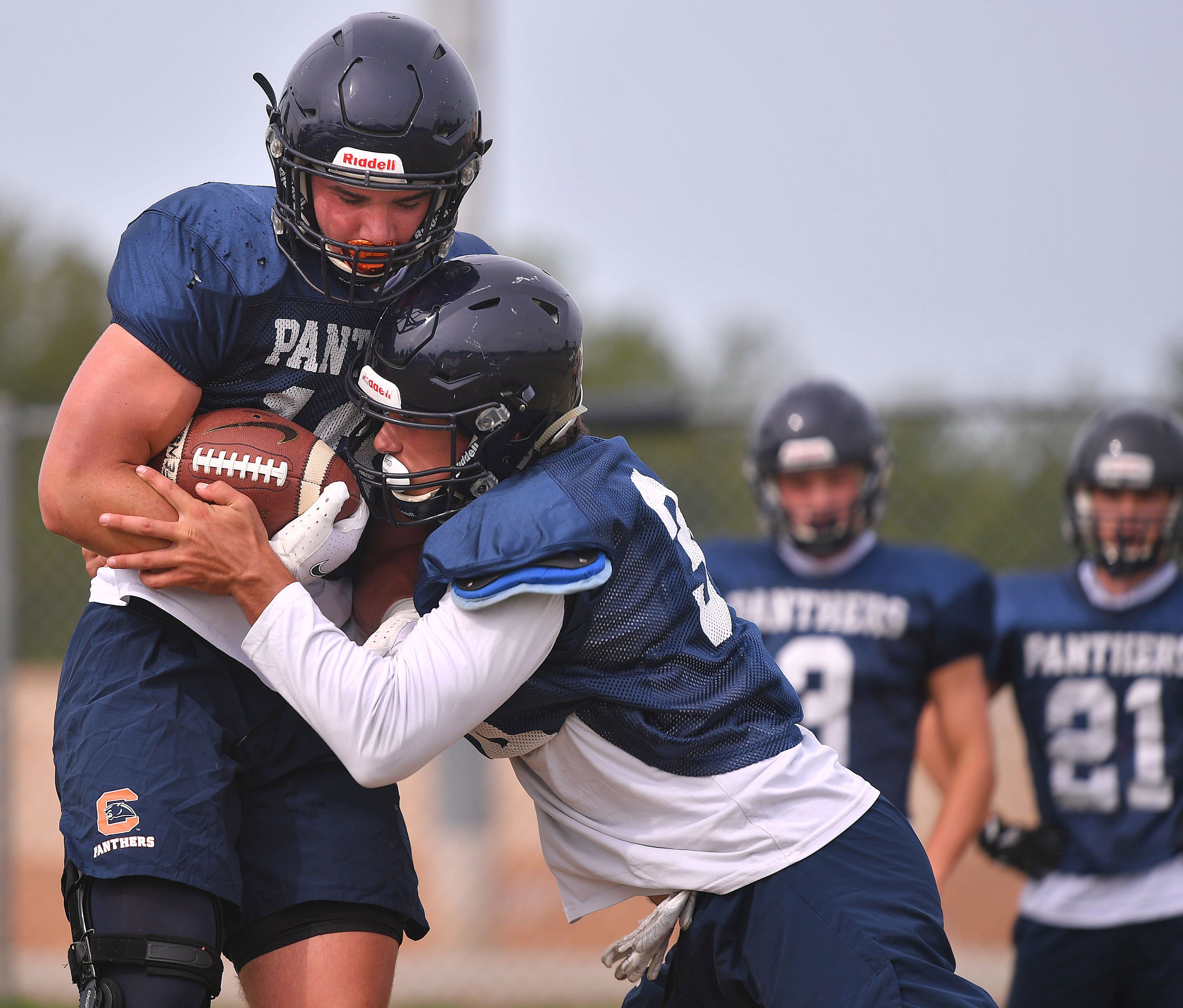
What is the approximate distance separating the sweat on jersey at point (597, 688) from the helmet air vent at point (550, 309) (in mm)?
237

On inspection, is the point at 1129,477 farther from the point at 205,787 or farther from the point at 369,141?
the point at 205,787

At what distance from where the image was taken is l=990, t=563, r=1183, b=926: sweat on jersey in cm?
438

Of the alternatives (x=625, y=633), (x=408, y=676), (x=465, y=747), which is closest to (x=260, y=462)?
(x=408, y=676)

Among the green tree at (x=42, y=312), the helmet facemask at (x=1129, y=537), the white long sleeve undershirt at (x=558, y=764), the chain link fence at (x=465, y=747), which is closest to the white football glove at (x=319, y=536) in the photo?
the white long sleeve undershirt at (x=558, y=764)

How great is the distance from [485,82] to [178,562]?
14.6ft

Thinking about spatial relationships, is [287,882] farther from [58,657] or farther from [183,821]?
[58,657]

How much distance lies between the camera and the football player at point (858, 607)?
180 inches

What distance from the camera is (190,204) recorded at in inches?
107

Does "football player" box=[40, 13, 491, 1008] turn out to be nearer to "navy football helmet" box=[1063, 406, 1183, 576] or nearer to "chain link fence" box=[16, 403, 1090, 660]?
"navy football helmet" box=[1063, 406, 1183, 576]

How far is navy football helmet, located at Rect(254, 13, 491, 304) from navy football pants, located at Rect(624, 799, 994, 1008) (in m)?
1.33

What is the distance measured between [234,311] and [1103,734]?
319 cm

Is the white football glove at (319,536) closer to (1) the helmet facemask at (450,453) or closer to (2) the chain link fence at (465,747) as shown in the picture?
(1) the helmet facemask at (450,453)

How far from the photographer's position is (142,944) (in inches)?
98.3

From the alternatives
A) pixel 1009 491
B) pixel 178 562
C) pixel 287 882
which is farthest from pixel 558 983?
pixel 178 562
